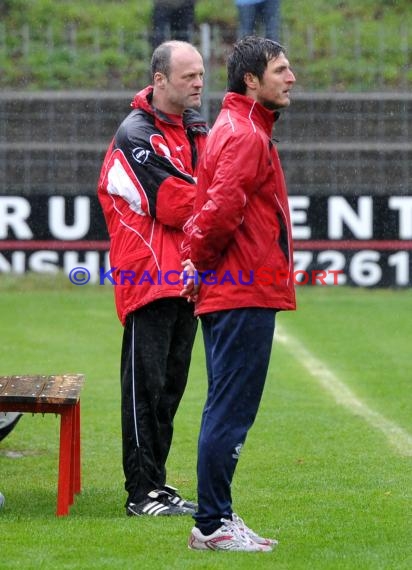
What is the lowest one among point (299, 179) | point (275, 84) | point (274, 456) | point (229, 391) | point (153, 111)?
point (274, 456)

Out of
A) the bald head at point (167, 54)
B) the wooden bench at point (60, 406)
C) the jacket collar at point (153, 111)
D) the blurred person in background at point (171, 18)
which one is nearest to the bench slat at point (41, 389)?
the wooden bench at point (60, 406)

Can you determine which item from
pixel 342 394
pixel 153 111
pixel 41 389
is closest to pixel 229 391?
pixel 41 389

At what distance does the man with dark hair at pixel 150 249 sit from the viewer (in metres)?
5.38

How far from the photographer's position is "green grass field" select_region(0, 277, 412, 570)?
15.4 feet

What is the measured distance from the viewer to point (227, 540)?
4598mm

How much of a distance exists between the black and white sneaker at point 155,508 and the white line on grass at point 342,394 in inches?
68.1

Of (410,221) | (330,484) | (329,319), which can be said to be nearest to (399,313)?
(329,319)

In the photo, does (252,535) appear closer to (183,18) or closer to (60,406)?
(60,406)

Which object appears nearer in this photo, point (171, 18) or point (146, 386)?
point (146, 386)

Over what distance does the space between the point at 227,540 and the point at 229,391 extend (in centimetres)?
55

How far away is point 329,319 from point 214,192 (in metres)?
8.14

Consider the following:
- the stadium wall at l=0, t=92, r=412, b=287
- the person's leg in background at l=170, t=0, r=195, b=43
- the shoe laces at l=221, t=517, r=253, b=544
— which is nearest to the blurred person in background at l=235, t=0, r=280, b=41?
the person's leg in background at l=170, t=0, r=195, b=43

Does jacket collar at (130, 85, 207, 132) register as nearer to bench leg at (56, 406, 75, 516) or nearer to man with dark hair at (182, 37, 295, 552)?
man with dark hair at (182, 37, 295, 552)

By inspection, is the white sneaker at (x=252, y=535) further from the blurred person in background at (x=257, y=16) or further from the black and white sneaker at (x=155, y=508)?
the blurred person in background at (x=257, y=16)
